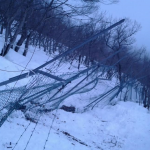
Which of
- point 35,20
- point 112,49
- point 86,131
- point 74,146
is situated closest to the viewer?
point 74,146

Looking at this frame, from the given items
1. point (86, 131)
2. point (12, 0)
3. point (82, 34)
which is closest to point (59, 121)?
point (86, 131)

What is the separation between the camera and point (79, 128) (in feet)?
21.9

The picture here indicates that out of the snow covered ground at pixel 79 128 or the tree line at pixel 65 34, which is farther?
the tree line at pixel 65 34

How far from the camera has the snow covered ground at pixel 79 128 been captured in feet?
12.6

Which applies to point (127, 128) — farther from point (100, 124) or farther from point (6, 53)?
point (6, 53)

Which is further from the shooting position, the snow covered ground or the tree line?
the tree line

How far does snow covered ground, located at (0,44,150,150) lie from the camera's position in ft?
12.6

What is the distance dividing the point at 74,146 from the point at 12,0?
30.0 feet

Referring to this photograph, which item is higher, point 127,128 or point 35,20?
point 35,20

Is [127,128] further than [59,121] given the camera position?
Yes

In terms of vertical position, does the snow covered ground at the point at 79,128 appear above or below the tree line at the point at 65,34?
below

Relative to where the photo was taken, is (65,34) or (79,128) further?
(65,34)

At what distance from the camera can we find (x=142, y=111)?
9.43 metres

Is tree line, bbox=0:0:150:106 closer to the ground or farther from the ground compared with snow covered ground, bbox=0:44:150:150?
farther from the ground
